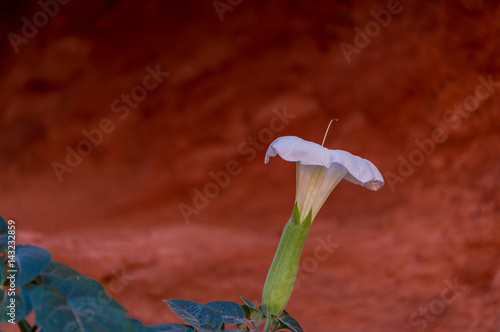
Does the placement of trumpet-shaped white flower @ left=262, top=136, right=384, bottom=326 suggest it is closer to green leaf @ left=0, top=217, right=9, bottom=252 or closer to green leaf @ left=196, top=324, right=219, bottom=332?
green leaf @ left=196, top=324, right=219, bottom=332

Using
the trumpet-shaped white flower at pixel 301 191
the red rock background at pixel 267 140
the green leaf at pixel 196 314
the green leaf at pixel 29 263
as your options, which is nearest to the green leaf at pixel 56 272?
the green leaf at pixel 29 263

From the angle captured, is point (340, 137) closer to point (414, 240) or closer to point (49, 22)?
point (414, 240)

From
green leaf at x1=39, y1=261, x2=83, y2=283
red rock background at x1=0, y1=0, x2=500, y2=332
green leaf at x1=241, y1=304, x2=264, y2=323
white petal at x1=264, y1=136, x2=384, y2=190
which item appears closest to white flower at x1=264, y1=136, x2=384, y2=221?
white petal at x1=264, y1=136, x2=384, y2=190

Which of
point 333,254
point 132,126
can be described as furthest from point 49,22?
point 333,254

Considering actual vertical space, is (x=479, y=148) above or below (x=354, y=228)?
above

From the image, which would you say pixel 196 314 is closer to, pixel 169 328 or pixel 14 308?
pixel 169 328

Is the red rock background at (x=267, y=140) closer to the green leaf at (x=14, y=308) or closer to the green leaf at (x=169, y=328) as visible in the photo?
the green leaf at (x=169, y=328)
